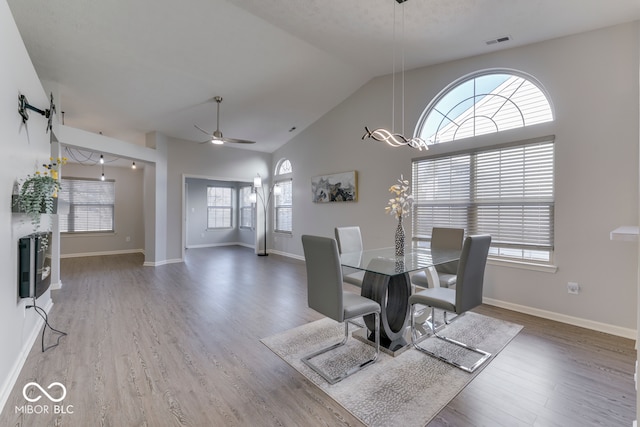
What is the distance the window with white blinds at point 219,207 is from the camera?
9547mm

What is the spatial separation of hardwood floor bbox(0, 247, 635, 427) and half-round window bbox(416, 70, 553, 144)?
95.9 inches

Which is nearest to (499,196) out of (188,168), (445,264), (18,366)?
(445,264)

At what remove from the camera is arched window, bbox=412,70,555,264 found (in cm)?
342

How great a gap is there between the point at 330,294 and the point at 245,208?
807 cm

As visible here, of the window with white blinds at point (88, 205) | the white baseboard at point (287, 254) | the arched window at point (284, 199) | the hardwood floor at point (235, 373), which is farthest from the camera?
the arched window at point (284, 199)

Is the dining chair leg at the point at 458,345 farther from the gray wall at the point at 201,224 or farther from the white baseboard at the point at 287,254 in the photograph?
the gray wall at the point at 201,224

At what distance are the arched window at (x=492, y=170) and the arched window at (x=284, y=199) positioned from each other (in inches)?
148

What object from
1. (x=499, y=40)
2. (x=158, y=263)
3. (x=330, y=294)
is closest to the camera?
(x=330, y=294)

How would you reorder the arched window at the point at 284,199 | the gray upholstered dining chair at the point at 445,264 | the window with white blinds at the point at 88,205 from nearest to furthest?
the gray upholstered dining chair at the point at 445,264 < the window with white blinds at the point at 88,205 < the arched window at the point at 284,199

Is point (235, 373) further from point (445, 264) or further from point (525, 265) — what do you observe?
point (525, 265)

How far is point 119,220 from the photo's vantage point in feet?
26.0

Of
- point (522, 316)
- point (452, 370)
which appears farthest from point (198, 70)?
point (522, 316)
